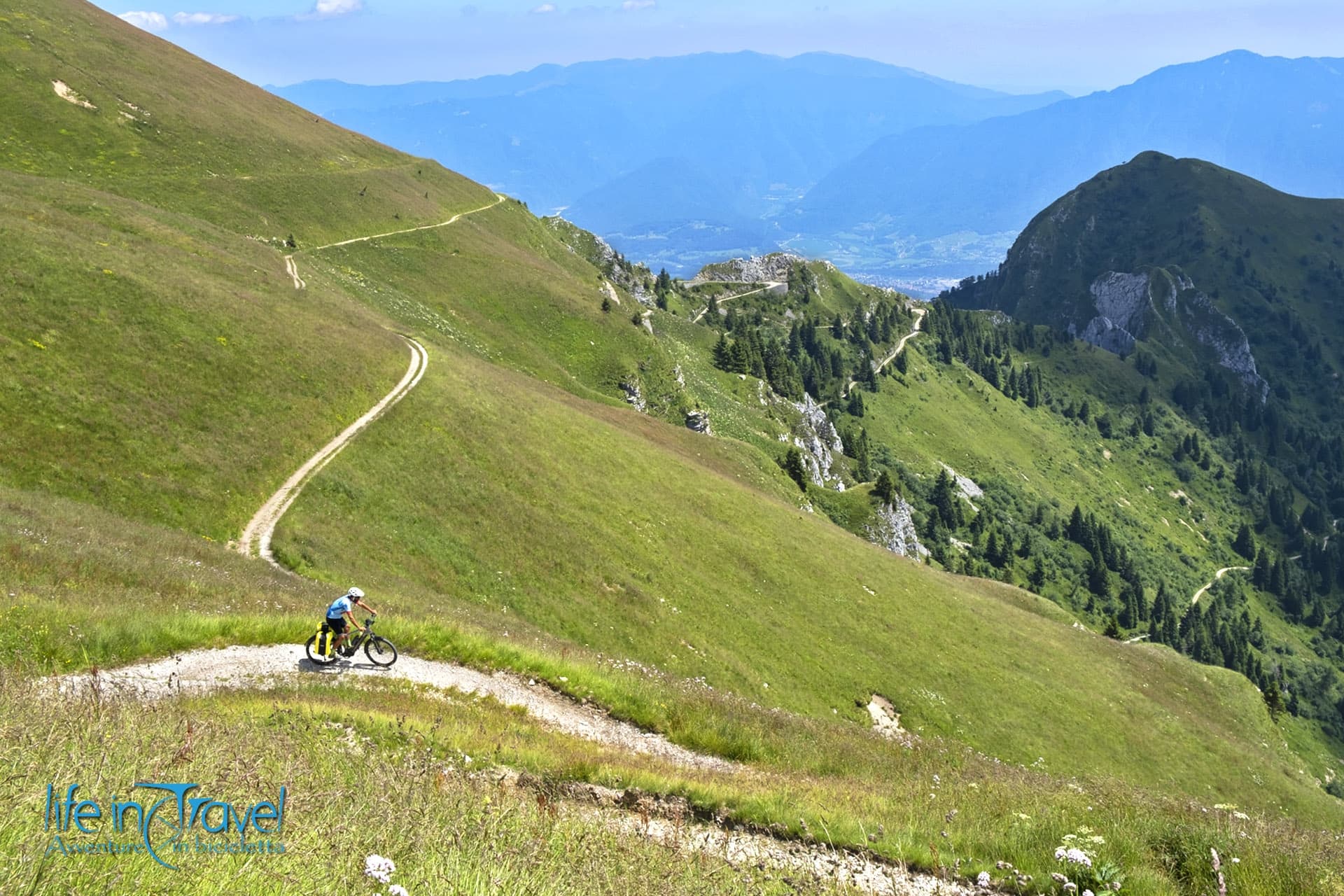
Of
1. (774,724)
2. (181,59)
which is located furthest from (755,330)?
(774,724)

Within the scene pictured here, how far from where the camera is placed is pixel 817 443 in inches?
4938

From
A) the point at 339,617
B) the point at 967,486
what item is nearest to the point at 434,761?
the point at 339,617

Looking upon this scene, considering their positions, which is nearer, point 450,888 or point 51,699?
point 450,888

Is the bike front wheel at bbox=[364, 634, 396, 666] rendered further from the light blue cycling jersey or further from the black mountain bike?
the light blue cycling jersey

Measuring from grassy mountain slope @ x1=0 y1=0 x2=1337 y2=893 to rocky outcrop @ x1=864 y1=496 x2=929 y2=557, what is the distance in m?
25.1

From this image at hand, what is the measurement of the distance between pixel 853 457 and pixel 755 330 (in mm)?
45925

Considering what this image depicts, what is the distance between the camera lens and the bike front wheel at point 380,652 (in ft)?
60.7

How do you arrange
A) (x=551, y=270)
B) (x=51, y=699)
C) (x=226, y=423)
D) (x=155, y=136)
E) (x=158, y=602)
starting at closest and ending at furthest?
(x=51, y=699)
(x=158, y=602)
(x=226, y=423)
(x=155, y=136)
(x=551, y=270)

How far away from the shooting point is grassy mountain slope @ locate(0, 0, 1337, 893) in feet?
40.7

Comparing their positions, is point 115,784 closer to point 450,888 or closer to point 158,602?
point 450,888

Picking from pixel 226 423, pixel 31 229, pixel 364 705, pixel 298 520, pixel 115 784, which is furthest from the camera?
pixel 31 229

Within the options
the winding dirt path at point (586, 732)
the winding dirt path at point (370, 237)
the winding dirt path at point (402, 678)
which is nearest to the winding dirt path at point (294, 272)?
the winding dirt path at point (370, 237)

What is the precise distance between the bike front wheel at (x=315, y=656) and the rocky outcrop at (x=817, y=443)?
90.4 meters

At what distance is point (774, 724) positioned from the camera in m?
19.2
